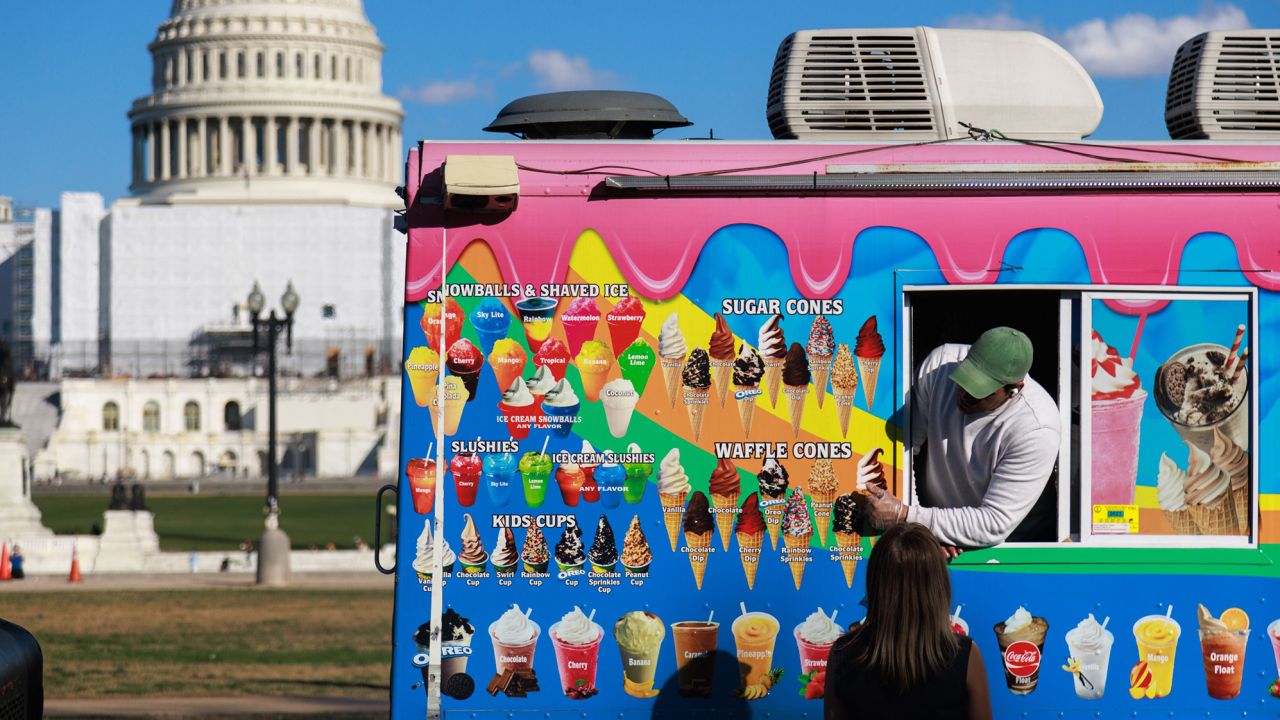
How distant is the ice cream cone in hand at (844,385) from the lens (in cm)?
605

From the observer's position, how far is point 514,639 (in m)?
5.96

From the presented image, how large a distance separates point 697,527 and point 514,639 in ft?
2.33

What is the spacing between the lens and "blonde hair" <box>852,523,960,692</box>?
4.66 m

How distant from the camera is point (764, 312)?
6070 millimetres

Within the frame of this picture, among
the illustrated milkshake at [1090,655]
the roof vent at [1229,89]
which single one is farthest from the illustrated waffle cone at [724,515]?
the roof vent at [1229,89]

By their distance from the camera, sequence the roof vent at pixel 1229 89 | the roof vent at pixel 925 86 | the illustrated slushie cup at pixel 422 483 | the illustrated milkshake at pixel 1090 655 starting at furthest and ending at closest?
the roof vent at pixel 1229 89 → the roof vent at pixel 925 86 → the illustrated milkshake at pixel 1090 655 → the illustrated slushie cup at pixel 422 483

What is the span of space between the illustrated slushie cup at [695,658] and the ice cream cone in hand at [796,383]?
748mm

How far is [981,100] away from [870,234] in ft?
3.37

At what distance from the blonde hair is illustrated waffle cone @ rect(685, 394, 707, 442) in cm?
138

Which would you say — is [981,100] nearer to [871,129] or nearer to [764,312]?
[871,129]

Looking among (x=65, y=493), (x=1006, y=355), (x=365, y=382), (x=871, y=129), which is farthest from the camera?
(x=365, y=382)

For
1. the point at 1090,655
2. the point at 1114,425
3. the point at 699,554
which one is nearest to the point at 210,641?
the point at 699,554

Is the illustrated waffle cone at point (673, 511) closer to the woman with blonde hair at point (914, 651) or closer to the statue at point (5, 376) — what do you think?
the woman with blonde hair at point (914, 651)

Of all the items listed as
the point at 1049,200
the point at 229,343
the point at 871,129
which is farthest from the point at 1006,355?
the point at 229,343
